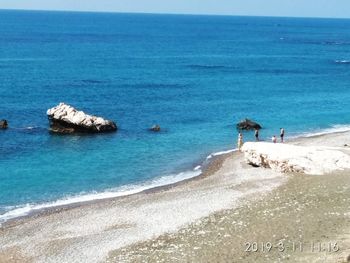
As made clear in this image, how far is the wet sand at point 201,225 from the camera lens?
1099 inches

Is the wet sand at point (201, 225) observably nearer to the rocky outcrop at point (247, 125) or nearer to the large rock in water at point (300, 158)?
the large rock in water at point (300, 158)

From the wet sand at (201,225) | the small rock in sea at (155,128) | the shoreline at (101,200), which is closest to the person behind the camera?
the wet sand at (201,225)

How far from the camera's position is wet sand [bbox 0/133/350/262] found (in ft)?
91.6

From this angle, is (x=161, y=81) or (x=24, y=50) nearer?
(x=161, y=81)

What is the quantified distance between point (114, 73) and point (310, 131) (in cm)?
5318

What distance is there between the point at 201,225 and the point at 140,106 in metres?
45.7

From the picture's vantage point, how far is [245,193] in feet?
126

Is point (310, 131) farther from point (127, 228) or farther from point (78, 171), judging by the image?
point (127, 228)

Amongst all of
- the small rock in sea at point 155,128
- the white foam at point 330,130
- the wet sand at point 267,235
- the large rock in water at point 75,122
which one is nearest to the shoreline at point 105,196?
the wet sand at point 267,235

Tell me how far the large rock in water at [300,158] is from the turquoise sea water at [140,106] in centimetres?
699

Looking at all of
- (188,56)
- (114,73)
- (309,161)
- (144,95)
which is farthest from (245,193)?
(188,56)

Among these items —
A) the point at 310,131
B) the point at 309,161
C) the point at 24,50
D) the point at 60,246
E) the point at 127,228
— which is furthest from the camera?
the point at 24,50

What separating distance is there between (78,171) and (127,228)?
52.0ft

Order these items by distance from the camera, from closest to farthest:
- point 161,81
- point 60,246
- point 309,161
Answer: point 60,246
point 309,161
point 161,81
